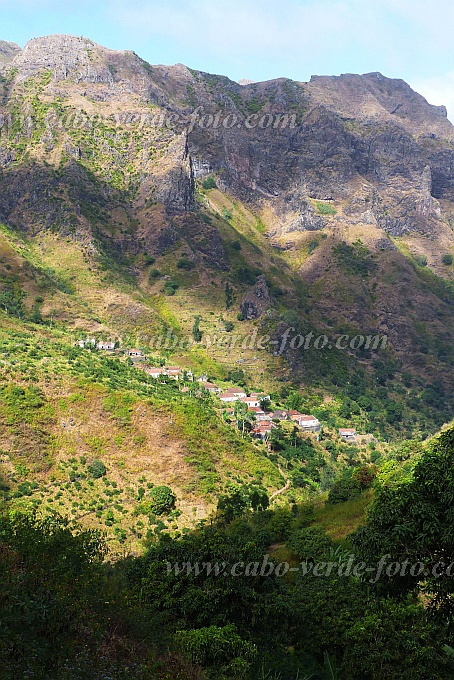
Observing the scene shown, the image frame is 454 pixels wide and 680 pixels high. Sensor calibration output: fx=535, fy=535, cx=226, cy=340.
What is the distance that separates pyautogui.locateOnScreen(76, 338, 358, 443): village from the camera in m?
78.2

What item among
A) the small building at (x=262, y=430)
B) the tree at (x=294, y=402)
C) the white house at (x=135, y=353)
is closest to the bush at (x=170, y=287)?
the white house at (x=135, y=353)

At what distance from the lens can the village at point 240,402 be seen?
7819 cm

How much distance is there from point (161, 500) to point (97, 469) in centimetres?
875

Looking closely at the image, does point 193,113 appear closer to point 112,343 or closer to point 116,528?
point 112,343

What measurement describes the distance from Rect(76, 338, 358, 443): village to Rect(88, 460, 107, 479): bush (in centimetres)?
2226

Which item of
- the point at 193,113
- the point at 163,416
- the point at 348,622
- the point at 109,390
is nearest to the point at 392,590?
the point at 348,622

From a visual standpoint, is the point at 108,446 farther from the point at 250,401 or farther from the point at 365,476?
the point at 250,401

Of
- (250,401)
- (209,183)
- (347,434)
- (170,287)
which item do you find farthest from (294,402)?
(209,183)

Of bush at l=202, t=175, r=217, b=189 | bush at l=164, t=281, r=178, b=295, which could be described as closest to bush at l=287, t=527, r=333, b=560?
bush at l=164, t=281, r=178, b=295

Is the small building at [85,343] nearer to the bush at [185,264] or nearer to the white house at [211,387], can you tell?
the white house at [211,387]

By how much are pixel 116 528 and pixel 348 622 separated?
106 ft

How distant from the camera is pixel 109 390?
67250mm

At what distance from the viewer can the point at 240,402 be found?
8438 cm

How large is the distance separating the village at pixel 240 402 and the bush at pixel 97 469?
73.0ft
